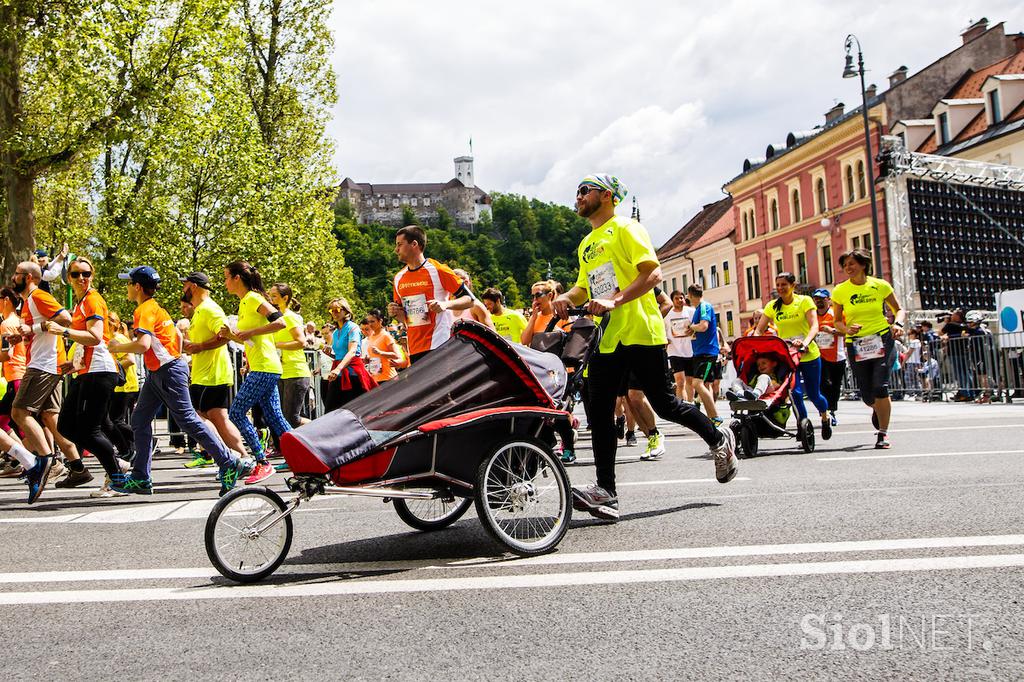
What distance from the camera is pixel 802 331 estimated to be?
11469 millimetres

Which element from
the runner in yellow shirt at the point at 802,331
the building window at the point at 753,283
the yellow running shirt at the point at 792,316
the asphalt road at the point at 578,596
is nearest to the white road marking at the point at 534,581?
the asphalt road at the point at 578,596

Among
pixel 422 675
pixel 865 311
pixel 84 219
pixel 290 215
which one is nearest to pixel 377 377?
pixel 865 311

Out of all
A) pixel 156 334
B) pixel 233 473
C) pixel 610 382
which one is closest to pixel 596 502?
pixel 610 382

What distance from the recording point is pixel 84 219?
34938 millimetres

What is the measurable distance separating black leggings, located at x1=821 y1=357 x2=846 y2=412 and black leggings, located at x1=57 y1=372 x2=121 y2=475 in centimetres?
786


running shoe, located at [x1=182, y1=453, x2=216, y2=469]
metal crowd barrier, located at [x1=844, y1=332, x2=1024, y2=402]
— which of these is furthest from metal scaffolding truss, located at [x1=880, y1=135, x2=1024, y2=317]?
running shoe, located at [x1=182, y1=453, x2=216, y2=469]

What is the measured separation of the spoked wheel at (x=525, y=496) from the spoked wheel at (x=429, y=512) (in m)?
0.74

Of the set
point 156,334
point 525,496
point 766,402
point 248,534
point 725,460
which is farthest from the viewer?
point 766,402

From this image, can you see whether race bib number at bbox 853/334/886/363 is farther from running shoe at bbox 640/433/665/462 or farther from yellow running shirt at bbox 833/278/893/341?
running shoe at bbox 640/433/665/462

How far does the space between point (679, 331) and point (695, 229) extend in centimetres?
5879

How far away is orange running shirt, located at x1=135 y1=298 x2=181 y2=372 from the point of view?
815cm

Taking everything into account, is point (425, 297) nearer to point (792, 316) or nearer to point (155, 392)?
point (155, 392)

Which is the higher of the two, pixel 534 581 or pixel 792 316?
pixel 792 316

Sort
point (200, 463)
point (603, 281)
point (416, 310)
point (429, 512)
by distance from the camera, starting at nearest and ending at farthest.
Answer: point (429, 512) < point (603, 281) < point (416, 310) < point (200, 463)
